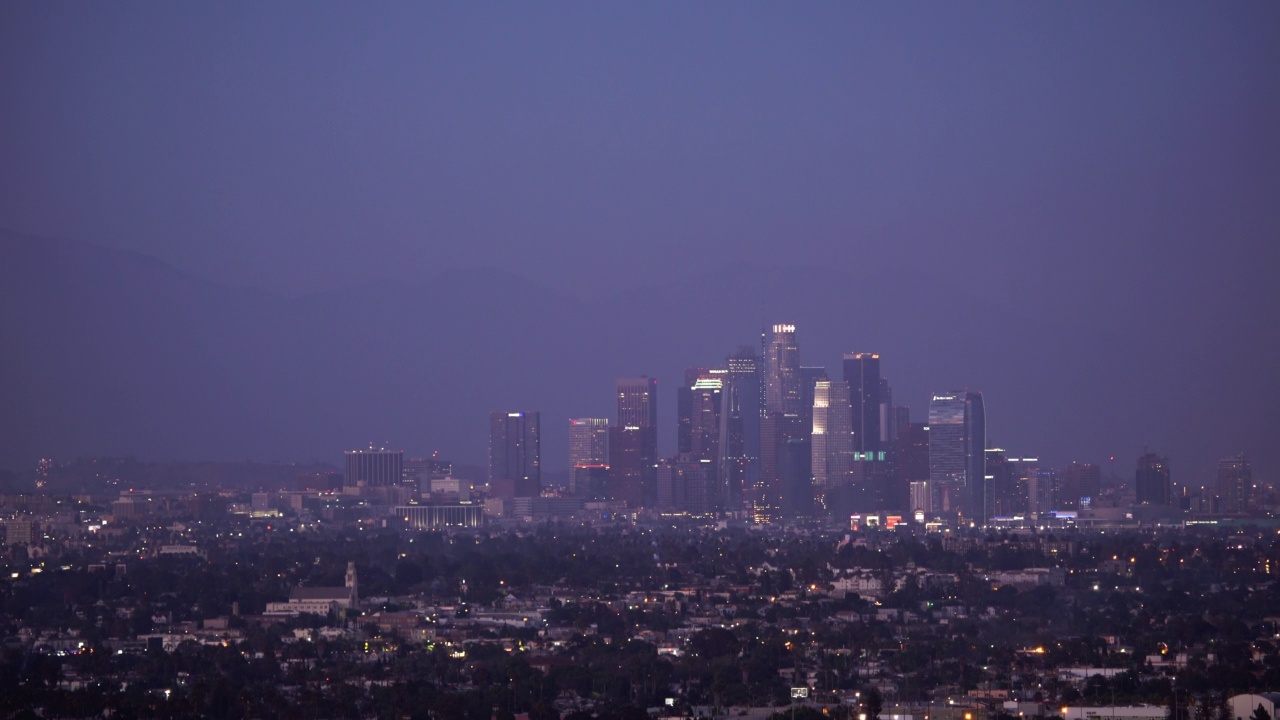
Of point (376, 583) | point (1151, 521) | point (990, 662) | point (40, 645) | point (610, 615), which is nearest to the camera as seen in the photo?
point (990, 662)

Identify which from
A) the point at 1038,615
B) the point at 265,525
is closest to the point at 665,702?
the point at 1038,615

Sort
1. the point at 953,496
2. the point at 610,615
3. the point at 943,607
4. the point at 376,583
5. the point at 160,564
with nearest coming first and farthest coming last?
the point at 610,615 < the point at 943,607 < the point at 376,583 < the point at 160,564 < the point at 953,496

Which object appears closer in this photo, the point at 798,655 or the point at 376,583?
the point at 798,655

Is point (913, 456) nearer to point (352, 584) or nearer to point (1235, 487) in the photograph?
point (1235, 487)

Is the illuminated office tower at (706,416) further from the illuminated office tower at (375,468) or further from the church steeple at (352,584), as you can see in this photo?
the church steeple at (352,584)

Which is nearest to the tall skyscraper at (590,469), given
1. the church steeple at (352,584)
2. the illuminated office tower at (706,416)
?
the illuminated office tower at (706,416)

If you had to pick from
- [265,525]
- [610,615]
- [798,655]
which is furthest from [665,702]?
[265,525]

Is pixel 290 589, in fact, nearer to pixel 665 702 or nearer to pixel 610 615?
pixel 610 615
